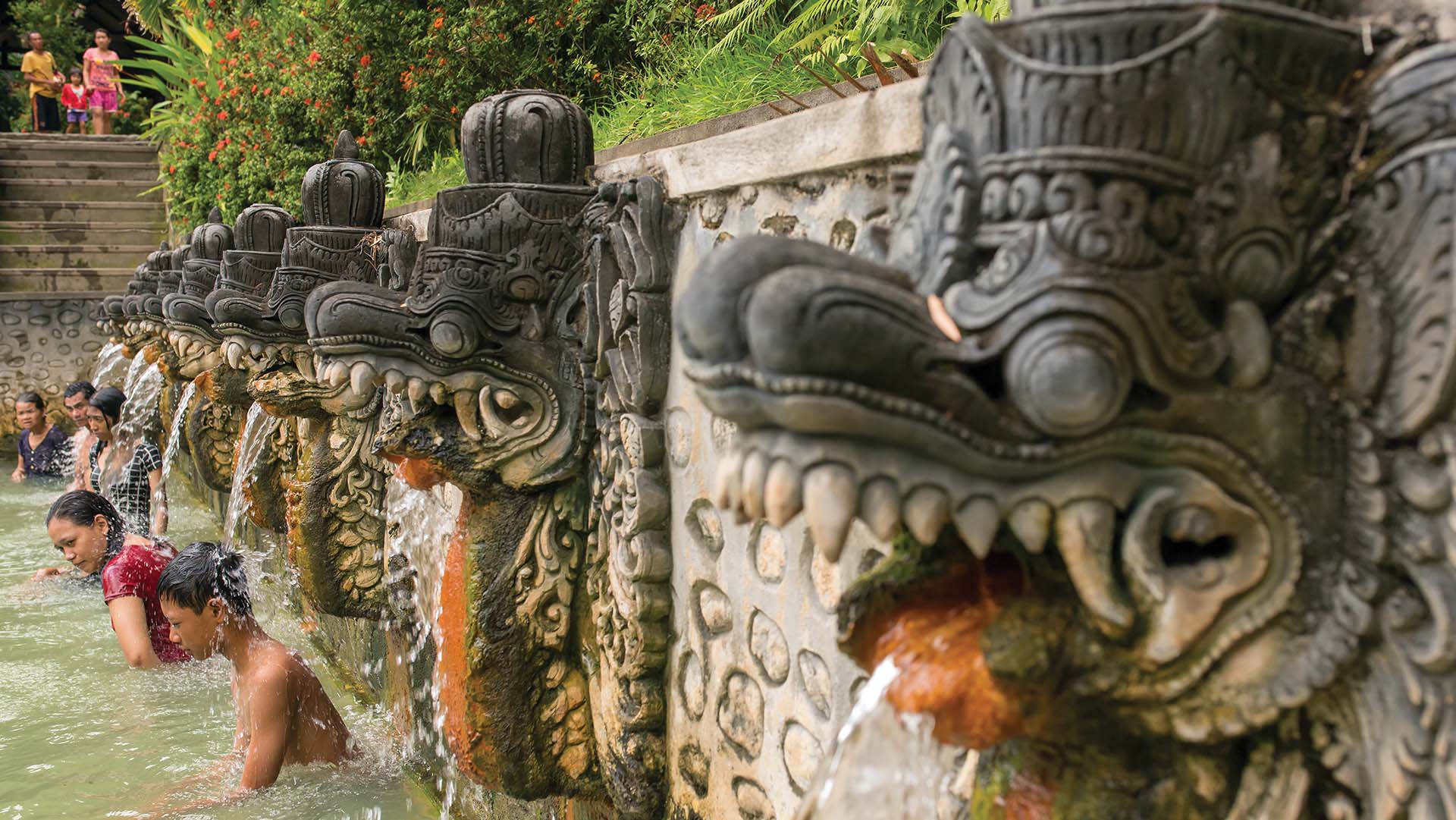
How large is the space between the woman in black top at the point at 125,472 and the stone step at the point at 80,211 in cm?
892

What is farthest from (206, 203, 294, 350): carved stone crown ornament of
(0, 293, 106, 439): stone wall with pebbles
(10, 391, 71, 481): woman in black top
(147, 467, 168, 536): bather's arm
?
(0, 293, 106, 439): stone wall with pebbles

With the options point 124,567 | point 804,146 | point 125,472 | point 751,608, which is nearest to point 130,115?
point 125,472

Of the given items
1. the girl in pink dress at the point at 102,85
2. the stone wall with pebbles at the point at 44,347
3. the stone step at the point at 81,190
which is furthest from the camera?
the girl in pink dress at the point at 102,85

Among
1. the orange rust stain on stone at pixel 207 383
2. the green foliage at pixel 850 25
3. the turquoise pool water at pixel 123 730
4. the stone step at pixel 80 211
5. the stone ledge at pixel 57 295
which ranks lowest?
the turquoise pool water at pixel 123 730

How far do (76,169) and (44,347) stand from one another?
4.57 m

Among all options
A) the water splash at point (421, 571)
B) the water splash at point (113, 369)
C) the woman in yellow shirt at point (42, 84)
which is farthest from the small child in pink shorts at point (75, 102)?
the water splash at point (421, 571)

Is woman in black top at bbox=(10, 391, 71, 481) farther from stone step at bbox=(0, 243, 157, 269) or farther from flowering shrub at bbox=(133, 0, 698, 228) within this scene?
stone step at bbox=(0, 243, 157, 269)

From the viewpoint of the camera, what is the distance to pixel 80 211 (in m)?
17.4

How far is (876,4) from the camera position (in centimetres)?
486

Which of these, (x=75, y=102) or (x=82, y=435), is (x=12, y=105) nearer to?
(x=75, y=102)

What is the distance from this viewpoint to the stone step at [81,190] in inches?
693

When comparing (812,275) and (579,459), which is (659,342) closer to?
(579,459)

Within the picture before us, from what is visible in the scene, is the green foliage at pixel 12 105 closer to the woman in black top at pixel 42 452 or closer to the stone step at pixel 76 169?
the stone step at pixel 76 169

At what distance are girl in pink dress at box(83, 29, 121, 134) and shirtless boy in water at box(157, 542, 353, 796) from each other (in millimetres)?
Result: 17841
